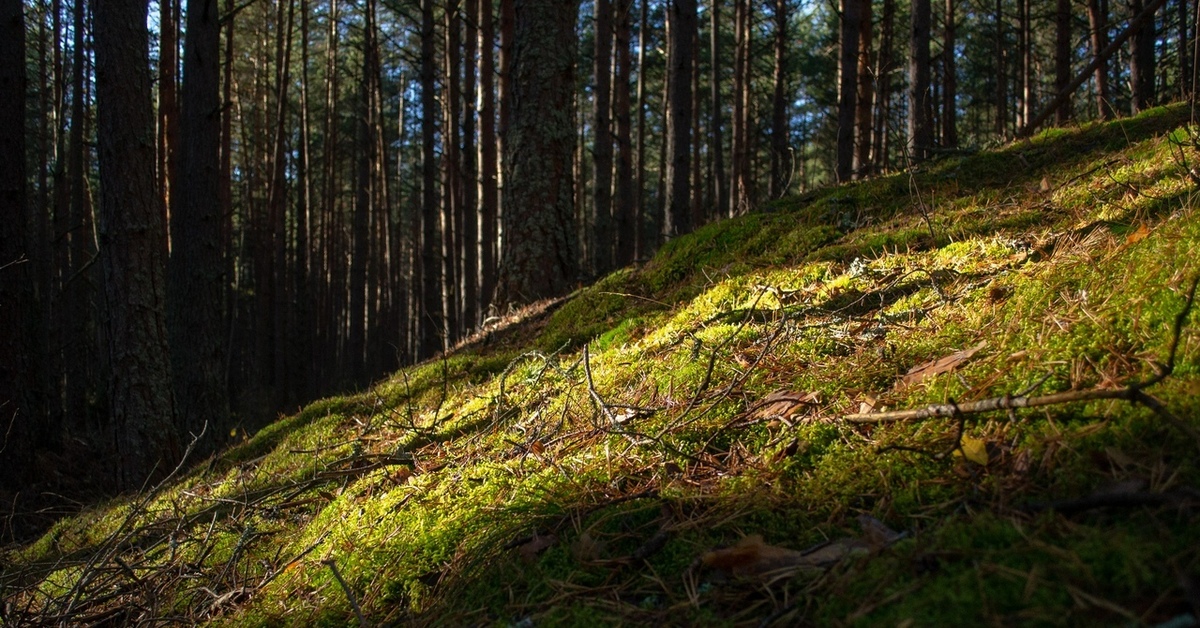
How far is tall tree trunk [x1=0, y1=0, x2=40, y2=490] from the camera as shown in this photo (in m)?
7.06

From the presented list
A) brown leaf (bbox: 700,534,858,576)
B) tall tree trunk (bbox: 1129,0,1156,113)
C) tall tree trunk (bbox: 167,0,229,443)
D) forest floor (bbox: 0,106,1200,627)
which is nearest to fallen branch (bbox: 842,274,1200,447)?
forest floor (bbox: 0,106,1200,627)

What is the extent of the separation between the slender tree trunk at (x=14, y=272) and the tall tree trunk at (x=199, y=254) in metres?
1.53

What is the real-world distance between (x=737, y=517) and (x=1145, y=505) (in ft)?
2.77

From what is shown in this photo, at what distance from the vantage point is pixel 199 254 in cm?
710

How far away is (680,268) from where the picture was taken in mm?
4918

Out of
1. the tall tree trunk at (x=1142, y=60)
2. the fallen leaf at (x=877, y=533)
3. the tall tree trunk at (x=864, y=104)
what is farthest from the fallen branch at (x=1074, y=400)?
the tall tree trunk at (x=1142, y=60)

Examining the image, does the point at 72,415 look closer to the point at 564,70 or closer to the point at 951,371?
the point at 564,70

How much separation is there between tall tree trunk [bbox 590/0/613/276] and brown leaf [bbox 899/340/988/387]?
8.75 m

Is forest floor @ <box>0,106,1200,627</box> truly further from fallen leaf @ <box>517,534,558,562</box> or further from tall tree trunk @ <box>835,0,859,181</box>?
tall tree trunk @ <box>835,0,859,181</box>

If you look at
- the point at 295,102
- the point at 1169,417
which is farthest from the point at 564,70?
the point at 295,102

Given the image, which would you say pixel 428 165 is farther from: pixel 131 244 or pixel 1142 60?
pixel 1142 60

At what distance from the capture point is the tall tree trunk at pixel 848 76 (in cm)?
1108

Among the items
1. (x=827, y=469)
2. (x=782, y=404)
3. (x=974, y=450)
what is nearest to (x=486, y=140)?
(x=782, y=404)

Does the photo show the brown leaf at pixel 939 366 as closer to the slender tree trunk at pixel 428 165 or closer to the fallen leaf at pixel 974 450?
the fallen leaf at pixel 974 450
